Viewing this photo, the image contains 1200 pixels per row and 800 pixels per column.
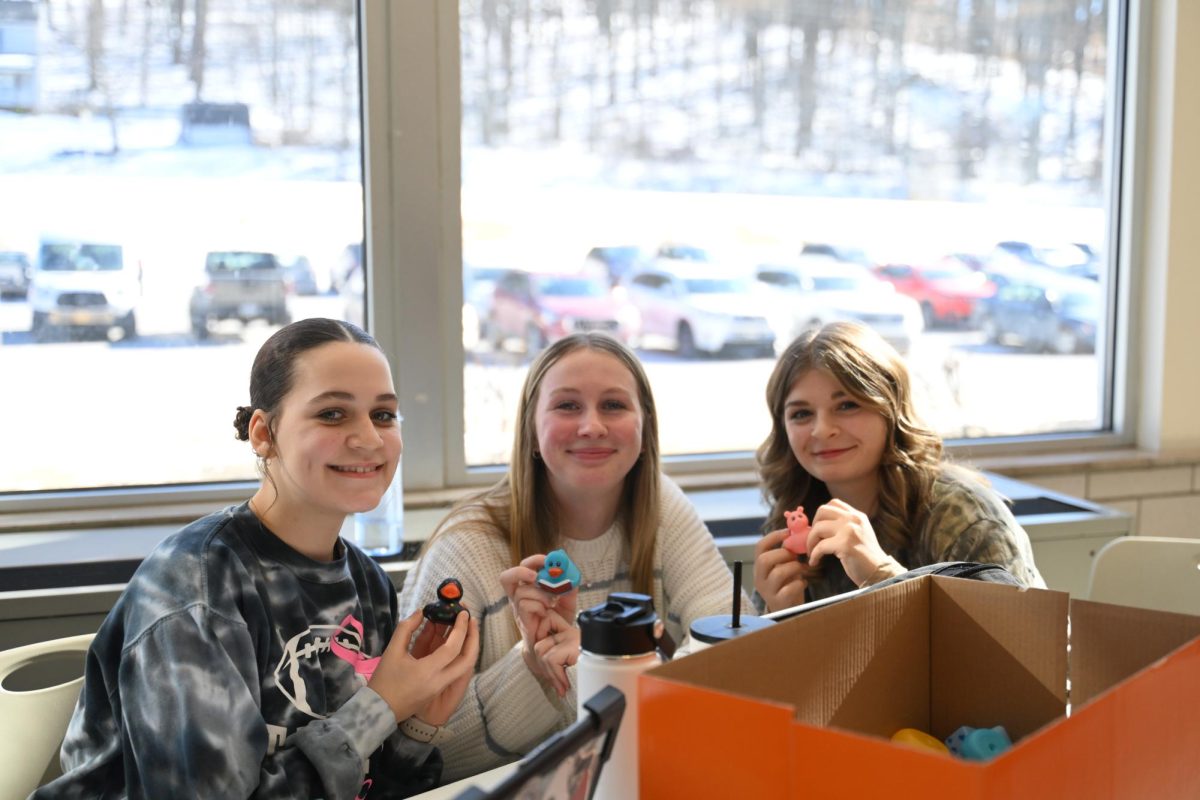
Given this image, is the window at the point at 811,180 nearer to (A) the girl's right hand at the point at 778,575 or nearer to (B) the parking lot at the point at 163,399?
(B) the parking lot at the point at 163,399

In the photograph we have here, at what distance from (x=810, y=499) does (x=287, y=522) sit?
964 millimetres

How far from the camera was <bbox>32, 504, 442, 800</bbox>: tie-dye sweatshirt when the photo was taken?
45.7 inches

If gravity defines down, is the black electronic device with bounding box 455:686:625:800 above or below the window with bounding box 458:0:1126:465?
below

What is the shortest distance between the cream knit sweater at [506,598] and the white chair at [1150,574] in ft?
2.30


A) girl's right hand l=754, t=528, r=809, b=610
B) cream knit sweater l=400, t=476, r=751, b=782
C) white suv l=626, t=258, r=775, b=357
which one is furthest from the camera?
white suv l=626, t=258, r=775, b=357

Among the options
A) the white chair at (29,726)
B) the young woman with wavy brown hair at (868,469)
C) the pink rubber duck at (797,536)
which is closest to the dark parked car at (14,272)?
the white chair at (29,726)

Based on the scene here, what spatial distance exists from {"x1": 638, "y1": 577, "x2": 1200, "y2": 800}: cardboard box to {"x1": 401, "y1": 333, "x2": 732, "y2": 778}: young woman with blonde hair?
666 millimetres

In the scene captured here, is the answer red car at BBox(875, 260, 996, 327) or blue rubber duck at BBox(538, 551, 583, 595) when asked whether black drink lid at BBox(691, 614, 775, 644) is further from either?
red car at BBox(875, 260, 996, 327)

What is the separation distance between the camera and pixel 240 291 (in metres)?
2.47

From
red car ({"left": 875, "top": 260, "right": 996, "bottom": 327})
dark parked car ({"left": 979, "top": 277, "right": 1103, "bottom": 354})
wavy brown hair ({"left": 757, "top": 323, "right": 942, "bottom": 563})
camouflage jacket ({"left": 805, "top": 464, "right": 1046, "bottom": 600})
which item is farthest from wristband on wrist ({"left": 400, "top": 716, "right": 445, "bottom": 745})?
dark parked car ({"left": 979, "top": 277, "right": 1103, "bottom": 354})

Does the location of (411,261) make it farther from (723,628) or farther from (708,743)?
(708,743)

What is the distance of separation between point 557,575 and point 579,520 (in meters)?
0.45

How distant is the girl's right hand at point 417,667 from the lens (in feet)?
4.16

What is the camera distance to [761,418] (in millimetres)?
2865
